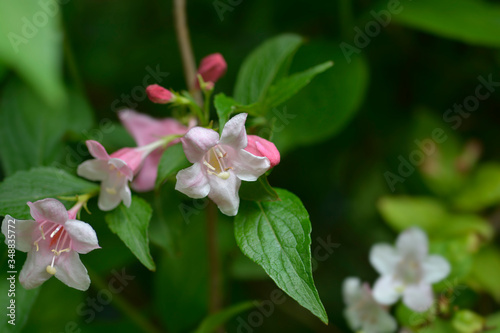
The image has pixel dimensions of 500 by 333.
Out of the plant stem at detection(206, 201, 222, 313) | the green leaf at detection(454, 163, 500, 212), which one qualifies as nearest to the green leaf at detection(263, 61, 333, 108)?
the plant stem at detection(206, 201, 222, 313)

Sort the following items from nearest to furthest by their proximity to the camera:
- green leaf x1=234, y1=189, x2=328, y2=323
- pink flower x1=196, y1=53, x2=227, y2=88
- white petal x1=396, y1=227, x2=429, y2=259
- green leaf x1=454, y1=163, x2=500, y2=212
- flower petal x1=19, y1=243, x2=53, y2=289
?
green leaf x1=234, y1=189, x2=328, y2=323 → flower petal x1=19, y1=243, x2=53, y2=289 → pink flower x1=196, y1=53, x2=227, y2=88 → white petal x1=396, y1=227, x2=429, y2=259 → green leaf x1=454, y1=163, x2=500, y2=212

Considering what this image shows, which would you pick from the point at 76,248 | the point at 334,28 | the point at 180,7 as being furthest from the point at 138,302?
the point at 334,28

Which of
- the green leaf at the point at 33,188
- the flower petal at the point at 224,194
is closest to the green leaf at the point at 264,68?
the flower petal at the point at 224,194

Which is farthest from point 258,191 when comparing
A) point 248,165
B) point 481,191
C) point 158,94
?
point 481,191

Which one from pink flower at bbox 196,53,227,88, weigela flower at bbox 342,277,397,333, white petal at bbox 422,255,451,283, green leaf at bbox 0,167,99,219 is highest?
pink flower at bbox 196,53,227,88

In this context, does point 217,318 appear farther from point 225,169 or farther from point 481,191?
point 481,191

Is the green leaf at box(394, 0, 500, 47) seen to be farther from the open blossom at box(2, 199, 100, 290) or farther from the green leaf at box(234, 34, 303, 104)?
the open blossom at box(2, 199, 100, 290)
